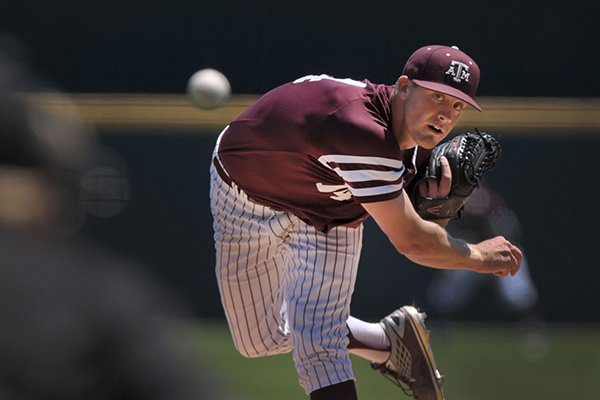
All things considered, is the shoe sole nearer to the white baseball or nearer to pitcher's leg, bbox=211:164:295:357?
pitcher's leg, bbox=211:164:295:357

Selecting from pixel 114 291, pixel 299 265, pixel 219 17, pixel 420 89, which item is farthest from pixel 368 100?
pixel 219 17

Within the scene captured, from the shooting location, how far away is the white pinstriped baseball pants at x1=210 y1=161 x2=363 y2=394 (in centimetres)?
472

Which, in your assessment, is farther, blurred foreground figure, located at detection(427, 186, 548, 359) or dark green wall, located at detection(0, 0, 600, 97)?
dark green wall, located at detection(0, 0, 600, 97)

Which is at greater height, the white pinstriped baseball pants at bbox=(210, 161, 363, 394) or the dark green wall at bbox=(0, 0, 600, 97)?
the dark green wall at bbox=(0, 0, 600, 97)

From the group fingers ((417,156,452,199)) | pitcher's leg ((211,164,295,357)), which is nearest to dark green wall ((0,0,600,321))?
pitcher's leg ((211,164,295,357))

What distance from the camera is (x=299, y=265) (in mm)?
4855

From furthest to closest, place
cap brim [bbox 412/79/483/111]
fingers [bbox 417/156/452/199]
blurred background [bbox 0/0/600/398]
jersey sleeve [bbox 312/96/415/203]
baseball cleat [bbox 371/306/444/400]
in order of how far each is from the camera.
Result: blurred background [bbox 0/0/600/398] < baseball cleat [bbox 371/306/444/400] < fingers [bbox 417/156/452/199] < cap brim [bbox 412/79/483/111] < jersey sleeve [bbox 312/96/415/203]

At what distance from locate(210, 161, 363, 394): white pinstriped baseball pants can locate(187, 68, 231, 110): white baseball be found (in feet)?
17.8

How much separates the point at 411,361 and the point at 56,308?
3.88 meters

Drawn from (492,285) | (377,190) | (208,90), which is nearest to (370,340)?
(377,190)

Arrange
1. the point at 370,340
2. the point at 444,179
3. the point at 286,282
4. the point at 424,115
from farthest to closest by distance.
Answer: the point at 370,340, the point at 286,282, the point at 444,179, the point at 424,115

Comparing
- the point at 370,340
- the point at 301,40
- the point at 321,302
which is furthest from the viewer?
the point at 301,40

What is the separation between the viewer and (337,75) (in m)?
11.4

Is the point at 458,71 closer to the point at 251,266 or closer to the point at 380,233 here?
the point at 251,266
